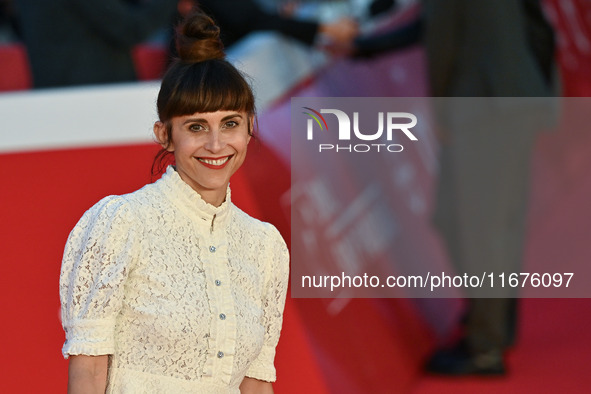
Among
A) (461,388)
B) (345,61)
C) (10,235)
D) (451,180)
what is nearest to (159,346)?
(10,235)

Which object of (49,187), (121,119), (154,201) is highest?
(121,119)

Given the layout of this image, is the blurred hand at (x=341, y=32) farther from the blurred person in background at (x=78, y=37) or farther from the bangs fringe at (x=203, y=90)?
the bangs fringe at (x=203, y=90)

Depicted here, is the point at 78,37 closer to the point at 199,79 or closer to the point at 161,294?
the point at 199,79

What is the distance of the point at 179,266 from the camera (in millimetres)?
1722

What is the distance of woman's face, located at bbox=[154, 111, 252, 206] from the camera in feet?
5.79

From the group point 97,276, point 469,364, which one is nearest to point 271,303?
point 97,276

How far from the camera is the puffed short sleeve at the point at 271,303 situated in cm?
192

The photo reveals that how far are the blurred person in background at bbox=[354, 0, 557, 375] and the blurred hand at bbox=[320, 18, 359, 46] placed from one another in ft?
1.57

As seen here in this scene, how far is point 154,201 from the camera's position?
1.76m

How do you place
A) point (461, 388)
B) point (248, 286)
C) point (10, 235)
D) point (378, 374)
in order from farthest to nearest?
point (461, 388), point (378, 374), point (10, 235), point (248, 286)

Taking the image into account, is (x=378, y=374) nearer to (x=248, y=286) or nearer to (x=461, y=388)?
(x=461, y=388)

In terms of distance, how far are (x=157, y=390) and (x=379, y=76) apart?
3.36m

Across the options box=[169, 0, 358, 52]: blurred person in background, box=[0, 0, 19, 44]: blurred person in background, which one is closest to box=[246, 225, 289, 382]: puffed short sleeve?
box=[169, 0, 358, 52]: blurred person in background
